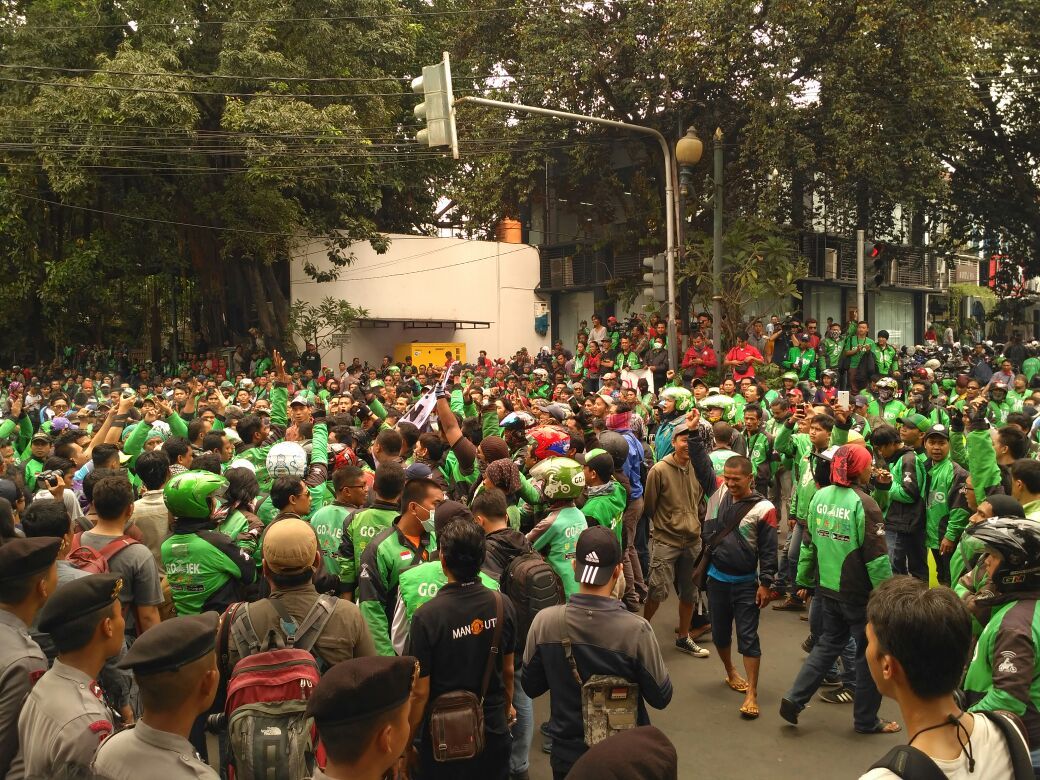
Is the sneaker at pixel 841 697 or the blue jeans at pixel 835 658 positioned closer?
the blue jeans at pixel 835 658

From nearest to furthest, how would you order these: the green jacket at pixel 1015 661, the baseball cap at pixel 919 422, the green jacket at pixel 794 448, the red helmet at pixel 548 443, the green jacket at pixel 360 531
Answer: the green jacket at pixel 1015 661
the green jacket at pixel 360 531
the red helmet at pixel 548 443
the baseball cap at pixel 919 422
the green jacket at pixel 794 448

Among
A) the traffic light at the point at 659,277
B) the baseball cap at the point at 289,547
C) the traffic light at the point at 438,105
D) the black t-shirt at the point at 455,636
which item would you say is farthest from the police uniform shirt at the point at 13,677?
the traffic light at the point at 659,277

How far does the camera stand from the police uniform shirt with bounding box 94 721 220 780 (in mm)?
2555

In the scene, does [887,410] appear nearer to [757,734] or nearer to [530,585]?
[757,734]

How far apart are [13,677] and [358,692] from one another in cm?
163

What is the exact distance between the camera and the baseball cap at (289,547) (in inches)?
148

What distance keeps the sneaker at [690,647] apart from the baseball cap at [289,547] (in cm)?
465

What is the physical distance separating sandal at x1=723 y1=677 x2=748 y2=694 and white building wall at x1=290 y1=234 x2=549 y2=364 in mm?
24550

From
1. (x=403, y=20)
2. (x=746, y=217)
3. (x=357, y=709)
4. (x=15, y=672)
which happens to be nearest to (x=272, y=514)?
(x=15, y=672)

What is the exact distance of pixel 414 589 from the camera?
4414mm

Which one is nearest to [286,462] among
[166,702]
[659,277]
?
[166,702]

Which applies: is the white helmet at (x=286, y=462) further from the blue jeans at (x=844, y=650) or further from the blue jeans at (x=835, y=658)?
the blue jeans at (x=844, y=650)

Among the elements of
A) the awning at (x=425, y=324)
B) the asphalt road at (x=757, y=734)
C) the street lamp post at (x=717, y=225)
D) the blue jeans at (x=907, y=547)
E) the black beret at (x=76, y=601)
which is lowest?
the asphalt road at (x=757, y=734)

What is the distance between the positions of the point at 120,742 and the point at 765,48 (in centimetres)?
2081
